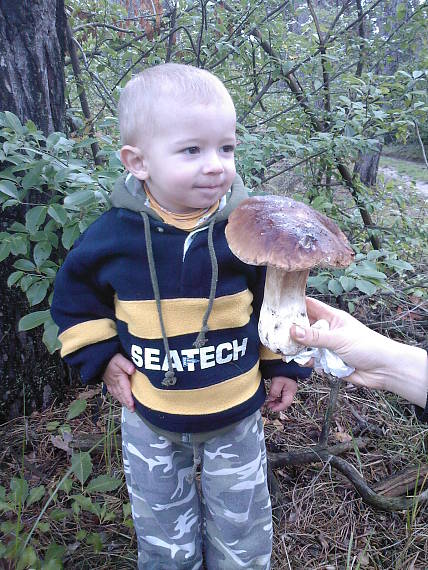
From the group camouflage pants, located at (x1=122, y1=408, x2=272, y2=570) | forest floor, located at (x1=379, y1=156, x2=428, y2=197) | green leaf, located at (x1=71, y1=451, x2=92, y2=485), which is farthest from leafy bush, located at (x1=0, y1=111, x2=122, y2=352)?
forest floor, located at (x1=379, y1=156, x2=428, y2=197)

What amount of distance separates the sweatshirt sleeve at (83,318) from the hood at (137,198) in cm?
22

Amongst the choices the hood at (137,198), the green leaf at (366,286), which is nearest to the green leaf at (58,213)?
the hood at (137,198)

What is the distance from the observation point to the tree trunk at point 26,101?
1991 millimetres

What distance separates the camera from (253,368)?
63.2 inches

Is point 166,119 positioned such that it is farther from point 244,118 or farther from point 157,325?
point 244,118

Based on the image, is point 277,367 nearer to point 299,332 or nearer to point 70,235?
point 299,332

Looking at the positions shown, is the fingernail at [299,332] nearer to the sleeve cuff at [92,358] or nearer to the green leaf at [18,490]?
the sleeve cuff at [92,358]

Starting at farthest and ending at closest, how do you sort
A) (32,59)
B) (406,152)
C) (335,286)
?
1. (406,152)
2. (32,59)
3. (335,286)

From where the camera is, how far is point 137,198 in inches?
56.4

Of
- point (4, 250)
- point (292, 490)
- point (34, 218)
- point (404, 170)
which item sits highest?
point (34, 218)

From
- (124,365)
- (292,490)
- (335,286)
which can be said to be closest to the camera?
(124,365)

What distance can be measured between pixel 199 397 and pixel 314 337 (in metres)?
0.48

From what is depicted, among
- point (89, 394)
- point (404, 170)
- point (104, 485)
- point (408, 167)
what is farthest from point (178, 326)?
point (408, 167)

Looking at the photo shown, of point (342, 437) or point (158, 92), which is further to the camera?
point (342, 437)
